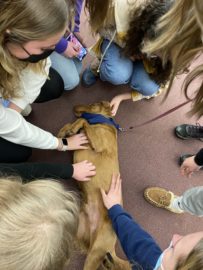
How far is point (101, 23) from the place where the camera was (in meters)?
1.50

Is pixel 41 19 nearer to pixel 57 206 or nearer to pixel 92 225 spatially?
pixel 57 206

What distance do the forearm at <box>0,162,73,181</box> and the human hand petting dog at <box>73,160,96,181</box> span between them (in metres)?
0.02

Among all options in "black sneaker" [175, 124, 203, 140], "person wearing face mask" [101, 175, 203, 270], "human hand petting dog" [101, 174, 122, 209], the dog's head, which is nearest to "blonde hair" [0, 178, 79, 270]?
"person wearing face mask" [101, 175, 203, 270]

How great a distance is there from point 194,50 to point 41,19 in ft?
1.62

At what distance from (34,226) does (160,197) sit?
1077mm

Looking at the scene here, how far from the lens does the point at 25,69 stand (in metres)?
1.41

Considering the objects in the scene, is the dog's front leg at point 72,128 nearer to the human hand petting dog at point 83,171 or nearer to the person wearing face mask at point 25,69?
the person wearing face mask at point 25,69

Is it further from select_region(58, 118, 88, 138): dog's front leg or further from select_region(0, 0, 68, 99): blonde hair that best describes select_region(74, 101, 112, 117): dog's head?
select_region(0, 0, 68, 99): blonde hair

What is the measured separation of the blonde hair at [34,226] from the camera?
845 mm

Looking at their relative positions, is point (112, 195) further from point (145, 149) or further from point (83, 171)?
point (145, 149)

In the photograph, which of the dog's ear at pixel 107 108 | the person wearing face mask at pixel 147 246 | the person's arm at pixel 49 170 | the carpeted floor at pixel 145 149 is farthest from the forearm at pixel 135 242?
the dog's ear at pixel 107 108

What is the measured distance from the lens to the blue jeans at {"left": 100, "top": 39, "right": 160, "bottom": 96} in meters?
1.79

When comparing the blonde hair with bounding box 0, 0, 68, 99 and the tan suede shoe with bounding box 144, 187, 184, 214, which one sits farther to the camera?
the tan suede shoe with bounding box 144, 187, 184, 214

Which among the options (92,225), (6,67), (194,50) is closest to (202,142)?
→ (92,225)
